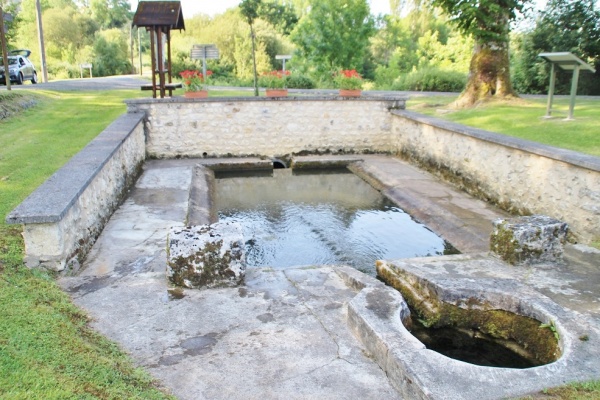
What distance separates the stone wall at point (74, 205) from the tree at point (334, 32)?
20.5 m

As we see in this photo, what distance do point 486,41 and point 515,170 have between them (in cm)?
708

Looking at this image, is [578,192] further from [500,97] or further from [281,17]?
[281,17]

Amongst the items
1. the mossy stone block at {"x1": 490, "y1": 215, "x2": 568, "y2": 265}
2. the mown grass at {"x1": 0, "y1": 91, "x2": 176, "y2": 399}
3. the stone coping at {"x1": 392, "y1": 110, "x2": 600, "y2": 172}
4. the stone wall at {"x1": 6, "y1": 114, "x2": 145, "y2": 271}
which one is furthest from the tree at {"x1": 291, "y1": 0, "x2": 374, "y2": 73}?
the mown grass at {"x1": 0, "y1": 91, "x2": 176, "y2": 399}

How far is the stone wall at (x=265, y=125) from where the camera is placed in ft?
36.6

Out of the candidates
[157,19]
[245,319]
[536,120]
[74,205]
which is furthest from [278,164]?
[245,319]

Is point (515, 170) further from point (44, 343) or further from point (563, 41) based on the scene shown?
point (563, 41)

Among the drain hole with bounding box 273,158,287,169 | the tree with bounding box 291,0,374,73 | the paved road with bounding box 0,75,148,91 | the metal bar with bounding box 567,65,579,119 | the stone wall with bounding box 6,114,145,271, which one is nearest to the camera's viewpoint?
the stone wall with bounding box 6,114,145,271

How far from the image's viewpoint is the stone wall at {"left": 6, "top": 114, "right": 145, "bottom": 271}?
4188mm

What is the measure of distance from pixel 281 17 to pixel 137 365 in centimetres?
3838

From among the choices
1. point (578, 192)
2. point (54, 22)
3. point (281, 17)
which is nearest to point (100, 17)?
point (54, 22)

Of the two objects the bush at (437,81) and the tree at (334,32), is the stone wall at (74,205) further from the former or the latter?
the tree at (334,32)

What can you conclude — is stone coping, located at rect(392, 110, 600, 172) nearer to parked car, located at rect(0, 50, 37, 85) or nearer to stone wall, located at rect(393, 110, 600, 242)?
stone wall, located at rect(393, 110, 600, 242)

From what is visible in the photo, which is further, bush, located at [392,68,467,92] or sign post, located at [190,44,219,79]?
bush, located at [392,68,467,92]

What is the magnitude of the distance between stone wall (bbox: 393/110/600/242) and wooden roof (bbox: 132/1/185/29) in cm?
594
